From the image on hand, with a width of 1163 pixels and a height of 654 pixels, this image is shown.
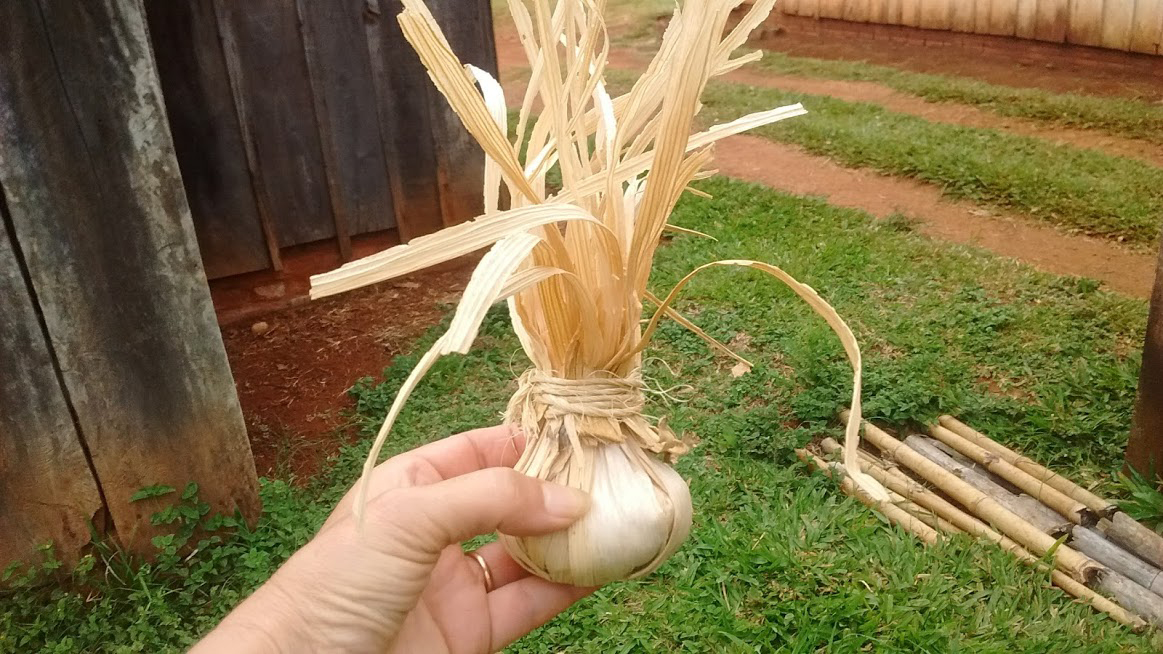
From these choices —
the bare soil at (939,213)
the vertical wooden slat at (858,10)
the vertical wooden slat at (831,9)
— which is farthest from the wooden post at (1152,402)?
the vertical wooden slat at (831,9)

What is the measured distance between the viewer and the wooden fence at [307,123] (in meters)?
3.92

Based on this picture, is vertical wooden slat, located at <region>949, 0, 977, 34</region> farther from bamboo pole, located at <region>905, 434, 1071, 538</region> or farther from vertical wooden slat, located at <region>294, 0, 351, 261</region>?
bamboo pole, located at <region>905, 434, 1071, 538</region>

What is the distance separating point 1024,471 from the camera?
280 centimetres

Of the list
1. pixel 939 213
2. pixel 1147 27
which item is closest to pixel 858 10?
pixel 1147 27

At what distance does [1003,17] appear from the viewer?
916cm

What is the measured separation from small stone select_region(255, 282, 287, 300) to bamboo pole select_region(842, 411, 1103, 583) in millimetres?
2886

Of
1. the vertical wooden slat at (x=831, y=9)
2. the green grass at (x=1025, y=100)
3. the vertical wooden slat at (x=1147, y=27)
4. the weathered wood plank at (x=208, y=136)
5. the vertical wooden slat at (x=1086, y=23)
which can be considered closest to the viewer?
the weathered wood plank at (x=208, y=136)

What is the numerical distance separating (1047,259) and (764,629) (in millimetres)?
3167

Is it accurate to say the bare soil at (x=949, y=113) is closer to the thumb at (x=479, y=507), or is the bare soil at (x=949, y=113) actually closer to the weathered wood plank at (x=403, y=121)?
the weathered wood plank at (x=403, y=121)

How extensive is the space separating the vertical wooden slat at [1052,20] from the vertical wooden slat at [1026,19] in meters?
0.03

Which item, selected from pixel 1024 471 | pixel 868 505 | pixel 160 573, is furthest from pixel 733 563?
pixel 160 573

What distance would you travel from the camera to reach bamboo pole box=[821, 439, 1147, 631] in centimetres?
229

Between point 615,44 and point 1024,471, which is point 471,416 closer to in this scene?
point 1024,471

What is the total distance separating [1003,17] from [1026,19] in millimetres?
278
